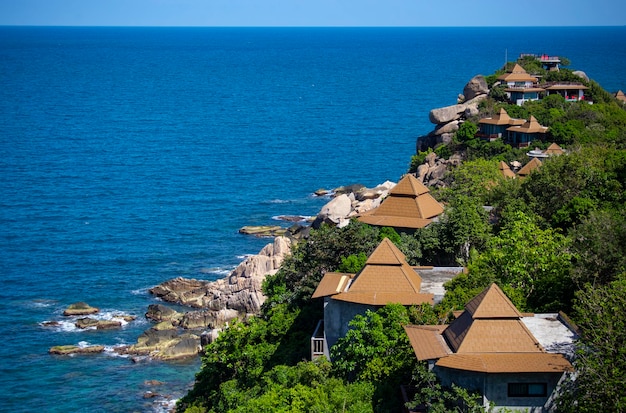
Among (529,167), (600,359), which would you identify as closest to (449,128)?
(529,167)

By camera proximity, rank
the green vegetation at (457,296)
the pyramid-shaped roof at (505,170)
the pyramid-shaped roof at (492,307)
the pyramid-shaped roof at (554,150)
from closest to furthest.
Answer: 1. the green vegetation at (457,296)
2. the pyramid-shaped roof at (492,307)
3. the pyramid-shaped roof at (505,170)
4. the pyramid-shaped roof at (554,150)

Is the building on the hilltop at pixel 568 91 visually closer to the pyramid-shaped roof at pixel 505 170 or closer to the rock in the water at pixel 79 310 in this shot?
the pyramid-shaped roof at pixel 505 170

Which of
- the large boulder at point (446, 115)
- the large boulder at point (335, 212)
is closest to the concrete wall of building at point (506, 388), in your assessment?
the large boulder at point (335, 212)

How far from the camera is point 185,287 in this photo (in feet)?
195

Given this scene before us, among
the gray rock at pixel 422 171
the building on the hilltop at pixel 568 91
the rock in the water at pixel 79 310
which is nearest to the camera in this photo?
the rock in the water at pixel 79 310

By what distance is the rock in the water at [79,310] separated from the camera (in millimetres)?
55969

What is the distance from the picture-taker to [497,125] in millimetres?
69312

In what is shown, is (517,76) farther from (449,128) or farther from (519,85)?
(449,128)

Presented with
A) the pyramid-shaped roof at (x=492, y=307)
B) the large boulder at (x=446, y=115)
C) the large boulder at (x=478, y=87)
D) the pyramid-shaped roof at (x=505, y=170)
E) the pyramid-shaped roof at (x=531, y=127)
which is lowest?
the pyramid-shaped roof at (x=492, y=307)

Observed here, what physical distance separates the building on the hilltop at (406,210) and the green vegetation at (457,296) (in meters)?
1.07

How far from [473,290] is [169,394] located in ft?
65.2

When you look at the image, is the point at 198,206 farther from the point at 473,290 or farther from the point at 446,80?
the point at 446,80

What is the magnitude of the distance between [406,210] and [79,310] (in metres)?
24.1

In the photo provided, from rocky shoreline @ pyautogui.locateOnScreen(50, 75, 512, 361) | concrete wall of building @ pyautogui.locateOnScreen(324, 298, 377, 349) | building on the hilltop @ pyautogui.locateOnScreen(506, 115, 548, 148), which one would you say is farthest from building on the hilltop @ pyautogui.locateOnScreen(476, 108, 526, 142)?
concrete wall of building @ pyautogui.locateOnScreen(324, 298, 377, 349)
